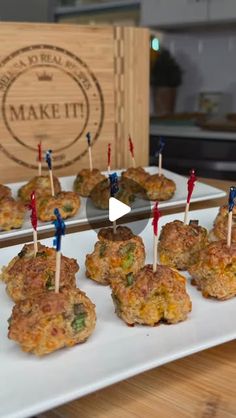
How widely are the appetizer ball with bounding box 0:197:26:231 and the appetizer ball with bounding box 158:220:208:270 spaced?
0.42 meters

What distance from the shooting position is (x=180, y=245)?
4.03 ft

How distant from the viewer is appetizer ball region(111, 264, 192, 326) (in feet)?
3.06

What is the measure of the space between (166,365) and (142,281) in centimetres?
18

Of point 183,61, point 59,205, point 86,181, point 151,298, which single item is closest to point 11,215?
point 59,205

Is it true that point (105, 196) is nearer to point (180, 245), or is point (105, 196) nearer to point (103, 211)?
point (103, 211)

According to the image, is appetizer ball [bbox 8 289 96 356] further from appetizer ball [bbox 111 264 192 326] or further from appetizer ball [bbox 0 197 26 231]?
appetizer ball [bbox 0 197 26 231]

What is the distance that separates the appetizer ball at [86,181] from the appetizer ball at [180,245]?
50 centimetres

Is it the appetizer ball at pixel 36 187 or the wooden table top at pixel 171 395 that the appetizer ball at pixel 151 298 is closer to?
the wooden table top at pixel 171 395

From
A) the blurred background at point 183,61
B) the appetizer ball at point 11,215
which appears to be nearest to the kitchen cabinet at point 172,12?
the blurred background at point 183,61

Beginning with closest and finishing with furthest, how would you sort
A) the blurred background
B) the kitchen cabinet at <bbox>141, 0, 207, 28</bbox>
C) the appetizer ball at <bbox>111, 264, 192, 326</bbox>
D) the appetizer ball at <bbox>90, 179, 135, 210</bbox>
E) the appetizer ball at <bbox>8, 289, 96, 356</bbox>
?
the appetizer ball at <bbox>8, 289, 96, 356</bbox> < the appetizer ball at <bbox>111, 264, 192, 326</bbox> < the appetizer ball at <bbox>90, 179, 135, 210</bbox> < the blurred background < the kitchen cabinet at <bbox>141, 0, 207, 28</bbox>

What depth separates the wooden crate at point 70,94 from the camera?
1.76 meters

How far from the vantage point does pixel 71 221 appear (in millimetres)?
1438

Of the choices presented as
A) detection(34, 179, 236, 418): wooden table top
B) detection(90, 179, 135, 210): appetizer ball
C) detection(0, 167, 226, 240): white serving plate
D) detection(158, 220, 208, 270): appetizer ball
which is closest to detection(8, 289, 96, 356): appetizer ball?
detection(34, 179, 236, 418): wooden table top

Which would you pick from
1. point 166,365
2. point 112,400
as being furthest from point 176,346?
point 112,400
